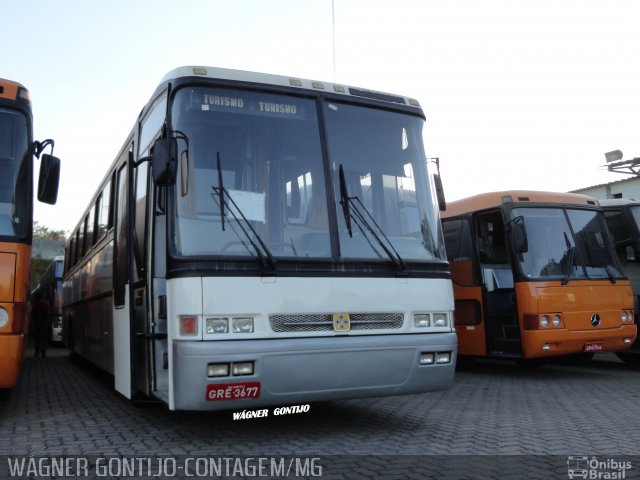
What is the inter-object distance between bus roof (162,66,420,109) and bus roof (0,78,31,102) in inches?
73.1

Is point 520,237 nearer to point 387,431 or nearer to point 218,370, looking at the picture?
point 387,431

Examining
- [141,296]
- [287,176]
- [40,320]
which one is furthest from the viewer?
[40,320]

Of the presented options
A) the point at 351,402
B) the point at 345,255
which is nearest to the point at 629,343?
the point at 351,402

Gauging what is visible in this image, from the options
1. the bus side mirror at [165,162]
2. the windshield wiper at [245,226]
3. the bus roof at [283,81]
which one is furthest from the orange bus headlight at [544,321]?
the bus side mirror at [165,162]

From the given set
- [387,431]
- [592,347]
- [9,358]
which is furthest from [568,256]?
[9,358]

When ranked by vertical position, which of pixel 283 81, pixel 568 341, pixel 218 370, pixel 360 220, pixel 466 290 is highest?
pixel 283 81

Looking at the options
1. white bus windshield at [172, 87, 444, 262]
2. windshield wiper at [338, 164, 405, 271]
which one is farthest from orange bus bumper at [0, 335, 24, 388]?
windshield wiper at [338, 164, 405, 271]

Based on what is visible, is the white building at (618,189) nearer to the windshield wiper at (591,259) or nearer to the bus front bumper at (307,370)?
the windshield wiper at (591,259)

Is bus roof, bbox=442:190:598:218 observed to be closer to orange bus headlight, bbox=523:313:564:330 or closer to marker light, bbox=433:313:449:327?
orange bus headlight, bbox=523:313:564:330

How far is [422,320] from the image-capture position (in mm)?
6707

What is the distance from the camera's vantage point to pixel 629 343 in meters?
11.3

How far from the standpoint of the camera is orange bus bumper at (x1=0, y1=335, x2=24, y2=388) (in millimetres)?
6707

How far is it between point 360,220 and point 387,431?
2.13 meters

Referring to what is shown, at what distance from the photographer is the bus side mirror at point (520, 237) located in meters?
10.7
